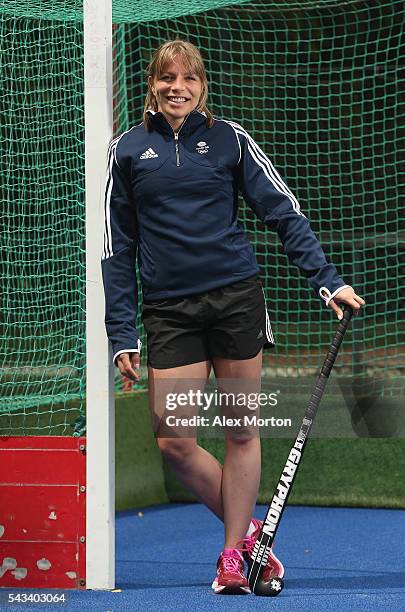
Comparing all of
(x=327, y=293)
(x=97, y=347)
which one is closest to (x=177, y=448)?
(x=97, y=347)

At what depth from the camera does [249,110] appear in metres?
7.61

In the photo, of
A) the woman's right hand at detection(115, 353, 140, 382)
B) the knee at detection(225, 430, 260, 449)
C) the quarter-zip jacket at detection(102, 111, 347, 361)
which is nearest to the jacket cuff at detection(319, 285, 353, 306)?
the quarter-zip jacket at detection(102, 111, 347, 361)

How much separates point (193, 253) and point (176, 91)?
0.54 m

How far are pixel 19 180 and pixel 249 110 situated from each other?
2.27 m

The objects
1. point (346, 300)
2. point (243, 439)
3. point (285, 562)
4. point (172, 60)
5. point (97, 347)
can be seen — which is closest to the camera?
point (346, 300)

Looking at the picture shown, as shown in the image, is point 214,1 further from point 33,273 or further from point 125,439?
point 125,439

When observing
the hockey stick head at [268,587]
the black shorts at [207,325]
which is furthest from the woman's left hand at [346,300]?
the hockey stick head at [268,587]

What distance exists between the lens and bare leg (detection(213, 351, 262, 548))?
454 centimetres

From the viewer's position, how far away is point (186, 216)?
14.4 ft

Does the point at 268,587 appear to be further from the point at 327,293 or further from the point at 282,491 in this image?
the point at 327,293

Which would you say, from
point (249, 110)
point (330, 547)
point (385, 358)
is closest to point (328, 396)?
point (330, 547)

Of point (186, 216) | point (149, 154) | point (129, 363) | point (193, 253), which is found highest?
point (149, 154)

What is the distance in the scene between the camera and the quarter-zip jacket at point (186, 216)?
4398 millimetres

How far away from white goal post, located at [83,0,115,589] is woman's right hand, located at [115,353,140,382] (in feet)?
0.60
